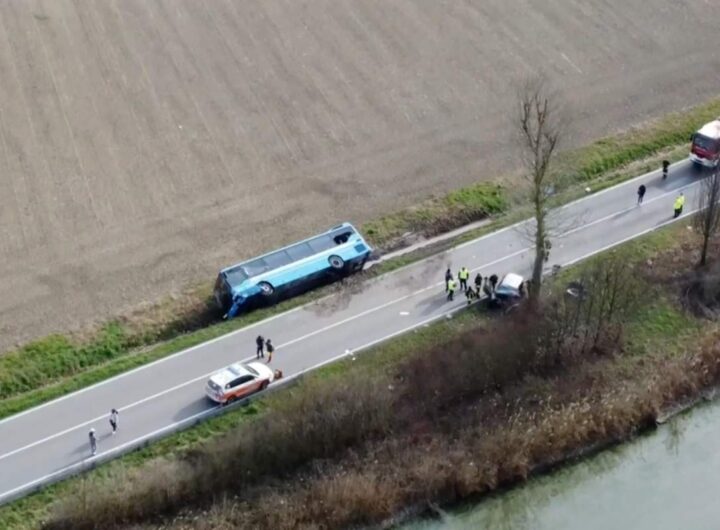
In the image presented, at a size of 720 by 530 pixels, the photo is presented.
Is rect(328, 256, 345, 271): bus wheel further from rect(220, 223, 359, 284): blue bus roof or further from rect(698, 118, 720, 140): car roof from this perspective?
rect(698, 118, 720, 140): car roof

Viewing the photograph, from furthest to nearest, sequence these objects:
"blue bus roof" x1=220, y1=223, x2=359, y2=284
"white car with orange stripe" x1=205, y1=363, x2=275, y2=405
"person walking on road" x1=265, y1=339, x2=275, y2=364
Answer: "blue bus roof" x1=220, y1=223, x2=359, y2=284
"person walking on road" x1=265, y1=339, x2=275, y2=364
"white car with orange stripe" x1=205, y1=363, x2=275, y2=405

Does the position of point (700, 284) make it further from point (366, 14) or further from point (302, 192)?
point (366, 14)

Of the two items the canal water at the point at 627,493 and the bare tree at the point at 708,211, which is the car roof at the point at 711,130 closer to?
the bare tree at the point at 708,211

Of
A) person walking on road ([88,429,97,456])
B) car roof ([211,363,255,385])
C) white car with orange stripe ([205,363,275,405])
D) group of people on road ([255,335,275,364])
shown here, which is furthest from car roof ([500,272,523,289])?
person walking on road ([88,429,97,456])

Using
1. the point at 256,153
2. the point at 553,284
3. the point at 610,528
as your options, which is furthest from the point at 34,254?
the point at 610,528

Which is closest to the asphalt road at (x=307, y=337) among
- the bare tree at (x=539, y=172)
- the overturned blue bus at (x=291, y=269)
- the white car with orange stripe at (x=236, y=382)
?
the white car with orange stripe at (x=236, y=382)
